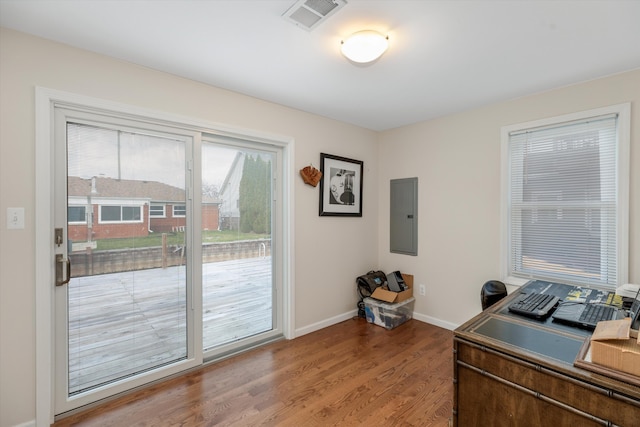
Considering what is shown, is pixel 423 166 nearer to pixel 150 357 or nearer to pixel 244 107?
pixel 244 107

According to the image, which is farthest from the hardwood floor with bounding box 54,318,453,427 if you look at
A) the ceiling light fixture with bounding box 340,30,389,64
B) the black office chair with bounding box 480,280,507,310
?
the ceiling light fixture with bounding box 340,30,389,64

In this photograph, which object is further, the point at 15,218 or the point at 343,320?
the point at 343,320

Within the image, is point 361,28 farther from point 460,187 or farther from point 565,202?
point 565,202

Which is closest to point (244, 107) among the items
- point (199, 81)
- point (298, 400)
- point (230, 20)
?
point (199, 81)

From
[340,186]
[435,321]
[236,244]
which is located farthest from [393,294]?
[236,244]

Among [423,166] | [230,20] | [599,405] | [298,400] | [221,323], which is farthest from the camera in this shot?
[423,166]

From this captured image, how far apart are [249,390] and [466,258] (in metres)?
2.49

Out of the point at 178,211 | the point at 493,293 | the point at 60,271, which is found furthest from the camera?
the point at 493,293

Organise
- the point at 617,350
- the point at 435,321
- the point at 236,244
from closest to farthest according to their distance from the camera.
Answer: the point at 617,350
the point at 236,244
the point at 435,321

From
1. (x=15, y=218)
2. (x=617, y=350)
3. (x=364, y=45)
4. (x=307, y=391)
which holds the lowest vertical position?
(x=307, y=391)

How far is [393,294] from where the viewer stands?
3357mm

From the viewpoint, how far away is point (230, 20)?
1.69m

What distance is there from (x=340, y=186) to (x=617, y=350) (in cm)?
275

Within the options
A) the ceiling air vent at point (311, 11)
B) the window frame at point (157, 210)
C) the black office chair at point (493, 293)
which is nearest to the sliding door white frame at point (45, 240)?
the window frame at point (157, 210)
